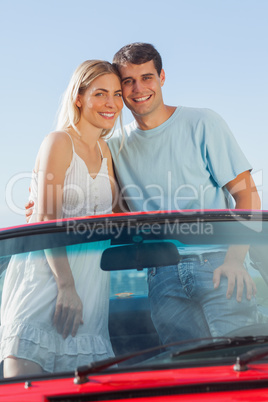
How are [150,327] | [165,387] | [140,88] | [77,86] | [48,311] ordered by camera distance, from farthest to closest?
[140,88]
[77,86]
[48,311]
[150,327]
[165,387]

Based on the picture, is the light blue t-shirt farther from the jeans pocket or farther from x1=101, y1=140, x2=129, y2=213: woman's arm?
the jeans pocket

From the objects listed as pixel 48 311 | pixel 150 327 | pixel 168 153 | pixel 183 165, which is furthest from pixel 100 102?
pixel 150 327

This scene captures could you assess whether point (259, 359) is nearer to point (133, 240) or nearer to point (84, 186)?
point (133, 240)

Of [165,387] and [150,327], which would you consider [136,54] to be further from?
[165,387]

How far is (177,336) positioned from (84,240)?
55cm

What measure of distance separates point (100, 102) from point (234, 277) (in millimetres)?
1821

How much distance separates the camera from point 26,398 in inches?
51.0

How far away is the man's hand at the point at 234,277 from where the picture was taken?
6.19 ft

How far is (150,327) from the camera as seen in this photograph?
176cm

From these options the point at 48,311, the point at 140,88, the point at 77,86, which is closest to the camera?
the point at 48,311

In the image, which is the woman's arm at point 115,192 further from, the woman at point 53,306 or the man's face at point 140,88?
the woman at point 53,306

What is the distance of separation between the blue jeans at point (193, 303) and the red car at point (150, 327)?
2 centimetres

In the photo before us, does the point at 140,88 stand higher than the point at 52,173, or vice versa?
the point at 140,88

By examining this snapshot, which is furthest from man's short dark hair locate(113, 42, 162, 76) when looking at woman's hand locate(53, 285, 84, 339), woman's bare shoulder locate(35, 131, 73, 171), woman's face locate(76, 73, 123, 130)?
woman's hand locate(53, 285, 84, 339)
